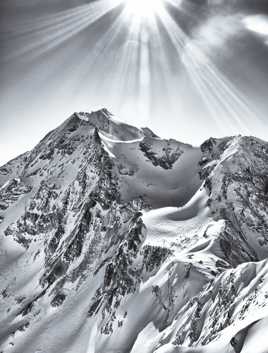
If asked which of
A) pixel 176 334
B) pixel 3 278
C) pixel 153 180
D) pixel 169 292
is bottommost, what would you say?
pixel 3 278

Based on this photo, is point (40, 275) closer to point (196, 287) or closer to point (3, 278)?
point (3, 278)

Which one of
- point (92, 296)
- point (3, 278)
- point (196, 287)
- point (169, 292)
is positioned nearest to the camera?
point (196, 287)

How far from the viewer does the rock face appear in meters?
55.8

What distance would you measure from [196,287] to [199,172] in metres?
102

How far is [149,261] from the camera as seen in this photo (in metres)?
107

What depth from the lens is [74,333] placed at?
11812 centimetres

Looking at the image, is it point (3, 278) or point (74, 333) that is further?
point (3, 278)

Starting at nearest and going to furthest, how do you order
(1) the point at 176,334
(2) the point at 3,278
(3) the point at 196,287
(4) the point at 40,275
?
1. (1) the point at 176,334
2. (3) the point at 196,287
3. (4) the point at 40,275
4. (2) the point at 3,278

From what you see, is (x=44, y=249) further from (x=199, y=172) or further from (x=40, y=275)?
(x=199, y=172)

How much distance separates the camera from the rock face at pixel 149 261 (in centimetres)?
5575

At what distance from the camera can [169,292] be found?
281 feet

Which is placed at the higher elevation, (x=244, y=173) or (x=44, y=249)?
(x=244, y=173)

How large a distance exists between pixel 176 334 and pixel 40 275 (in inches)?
4640

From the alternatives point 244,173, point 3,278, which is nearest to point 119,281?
point 244,173
